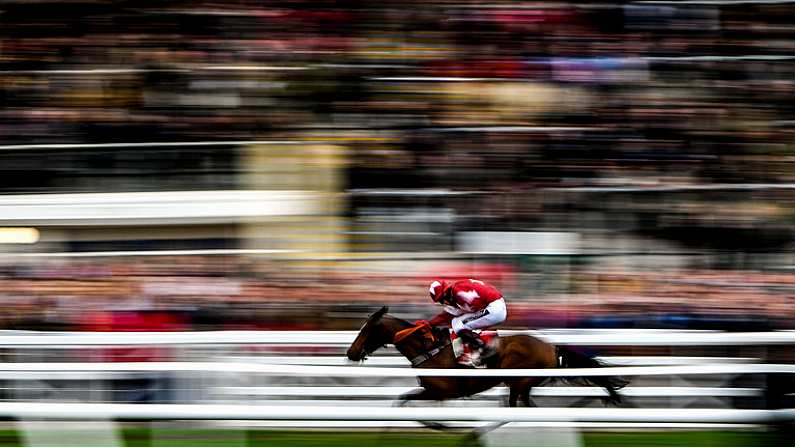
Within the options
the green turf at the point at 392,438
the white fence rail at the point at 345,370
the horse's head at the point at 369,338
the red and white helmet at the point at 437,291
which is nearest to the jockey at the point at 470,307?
the red and white helmet at the point at 437,291

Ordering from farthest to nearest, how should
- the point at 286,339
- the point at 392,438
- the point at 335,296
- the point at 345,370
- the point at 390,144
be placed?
the point at 390,144, the point at 335,296, the point at 286,339, the point at 392,438, the point at 345,370

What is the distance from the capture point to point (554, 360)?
4.73m

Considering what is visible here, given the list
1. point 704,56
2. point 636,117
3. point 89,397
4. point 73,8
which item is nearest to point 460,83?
point 636,117

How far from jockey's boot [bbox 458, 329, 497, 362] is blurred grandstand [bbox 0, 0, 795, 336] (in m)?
1.97

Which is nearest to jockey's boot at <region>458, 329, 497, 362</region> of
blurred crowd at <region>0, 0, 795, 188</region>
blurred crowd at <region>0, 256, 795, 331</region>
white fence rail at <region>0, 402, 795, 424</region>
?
white fence rail at <region>0, 402, 795, 424</region>

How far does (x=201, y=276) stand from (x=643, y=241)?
2.93 m

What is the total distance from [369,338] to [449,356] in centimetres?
38

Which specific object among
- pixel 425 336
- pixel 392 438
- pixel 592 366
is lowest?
pixel 392 438

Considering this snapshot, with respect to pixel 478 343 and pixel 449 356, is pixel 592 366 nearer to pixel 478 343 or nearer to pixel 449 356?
pixel 478 343

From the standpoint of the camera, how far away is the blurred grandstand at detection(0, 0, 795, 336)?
23.2 ft

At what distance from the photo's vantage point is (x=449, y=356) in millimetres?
4887

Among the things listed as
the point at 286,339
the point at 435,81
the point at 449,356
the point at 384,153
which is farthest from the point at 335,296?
the point at 449,356

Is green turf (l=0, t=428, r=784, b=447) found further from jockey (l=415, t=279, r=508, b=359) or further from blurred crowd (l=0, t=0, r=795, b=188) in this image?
blurred crowd (l=0, t=0, r=795, b=188)

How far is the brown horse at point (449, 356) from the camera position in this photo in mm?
4676
